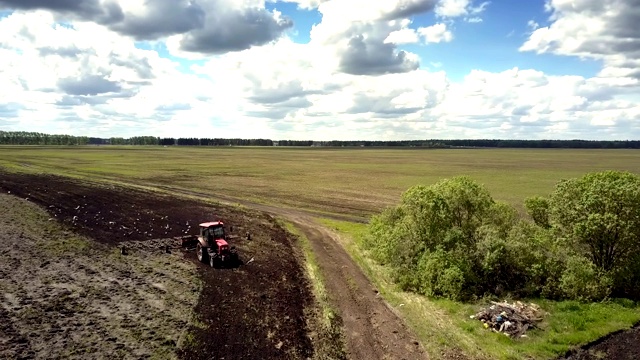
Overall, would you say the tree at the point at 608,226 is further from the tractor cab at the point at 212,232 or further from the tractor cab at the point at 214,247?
the tractor cab at the point at 212,232

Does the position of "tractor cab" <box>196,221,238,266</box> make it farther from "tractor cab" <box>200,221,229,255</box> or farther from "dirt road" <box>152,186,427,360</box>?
"dirt road" <box>152,186,427,360</box>

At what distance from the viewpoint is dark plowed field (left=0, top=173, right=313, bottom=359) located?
2094cm

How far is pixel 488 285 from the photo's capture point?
1075 inches

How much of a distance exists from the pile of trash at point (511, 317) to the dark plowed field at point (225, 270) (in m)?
9.09

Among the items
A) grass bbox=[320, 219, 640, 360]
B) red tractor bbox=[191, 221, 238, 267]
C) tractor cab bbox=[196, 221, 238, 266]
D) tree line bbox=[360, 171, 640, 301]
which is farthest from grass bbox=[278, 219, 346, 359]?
tractor cab bbox=[196, 221, 238, 266]

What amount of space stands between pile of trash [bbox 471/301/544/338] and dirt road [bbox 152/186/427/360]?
4.13m

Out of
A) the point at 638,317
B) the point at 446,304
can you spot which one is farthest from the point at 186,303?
the point at 638,317

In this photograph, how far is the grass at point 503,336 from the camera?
67.7 feet

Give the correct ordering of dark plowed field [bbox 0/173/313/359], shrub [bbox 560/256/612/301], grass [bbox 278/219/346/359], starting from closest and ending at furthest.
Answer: grass [bbox 278/219/346/359] → dark plowed field [bbox 0/173/313/359] → shrub [bbox 560/256/612/301]

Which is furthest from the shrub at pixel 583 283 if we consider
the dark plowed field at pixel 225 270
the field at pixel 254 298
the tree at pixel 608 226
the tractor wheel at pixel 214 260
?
the tractor wheel at pixel 214 260

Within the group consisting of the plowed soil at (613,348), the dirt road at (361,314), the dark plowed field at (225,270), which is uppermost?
the dark plowed field at (225,270)

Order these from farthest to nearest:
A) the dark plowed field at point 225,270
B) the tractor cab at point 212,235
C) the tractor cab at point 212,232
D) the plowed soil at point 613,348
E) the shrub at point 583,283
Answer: the tractor cab at point 212,232, the tractor cab at point 212,235, the shrub at point 583,283, the dark plowed field at point 225,270, the plowed soil at point 613,348

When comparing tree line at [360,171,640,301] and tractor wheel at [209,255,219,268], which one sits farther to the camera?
tractor wheel at [209,255,219,268]

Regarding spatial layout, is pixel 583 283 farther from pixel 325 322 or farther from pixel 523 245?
pixel 325 322
